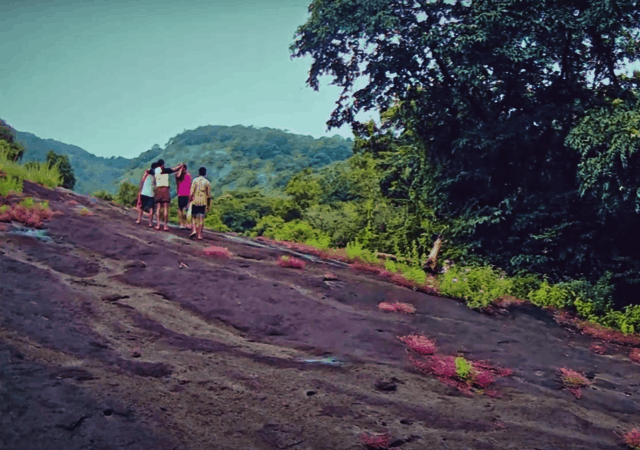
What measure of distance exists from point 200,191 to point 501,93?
10.4m

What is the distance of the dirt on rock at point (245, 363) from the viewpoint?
198 inches

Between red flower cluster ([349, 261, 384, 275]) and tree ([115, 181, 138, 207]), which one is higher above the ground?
tree ([115, 181, 138, 207])

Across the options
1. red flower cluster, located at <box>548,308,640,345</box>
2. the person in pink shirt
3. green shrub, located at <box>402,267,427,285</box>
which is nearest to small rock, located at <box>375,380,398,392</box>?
green shrub, located at <box>402,267,427,285</box>

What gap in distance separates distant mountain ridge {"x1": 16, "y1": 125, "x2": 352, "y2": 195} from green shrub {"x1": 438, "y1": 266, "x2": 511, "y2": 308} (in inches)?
2885

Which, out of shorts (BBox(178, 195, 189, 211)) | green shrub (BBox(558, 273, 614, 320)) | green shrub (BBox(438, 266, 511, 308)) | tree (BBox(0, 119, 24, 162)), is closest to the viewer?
green shrub (BBox(438, 266, 511, 308))

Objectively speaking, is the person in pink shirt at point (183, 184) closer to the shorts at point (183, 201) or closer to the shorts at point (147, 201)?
the shorts at point (183, 201)

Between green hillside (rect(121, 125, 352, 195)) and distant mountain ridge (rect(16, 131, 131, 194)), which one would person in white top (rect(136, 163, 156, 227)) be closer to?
green hillside (rect(121, 125, 352, 195))

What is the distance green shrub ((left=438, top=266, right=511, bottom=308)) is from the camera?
1242 cm

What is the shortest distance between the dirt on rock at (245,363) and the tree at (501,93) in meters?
5.03

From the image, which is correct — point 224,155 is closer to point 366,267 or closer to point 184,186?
point 184,186

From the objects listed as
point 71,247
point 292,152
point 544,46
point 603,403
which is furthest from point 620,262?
point 292,152

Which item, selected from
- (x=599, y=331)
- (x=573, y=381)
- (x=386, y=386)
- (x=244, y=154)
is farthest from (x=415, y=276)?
(x=244, y=154)

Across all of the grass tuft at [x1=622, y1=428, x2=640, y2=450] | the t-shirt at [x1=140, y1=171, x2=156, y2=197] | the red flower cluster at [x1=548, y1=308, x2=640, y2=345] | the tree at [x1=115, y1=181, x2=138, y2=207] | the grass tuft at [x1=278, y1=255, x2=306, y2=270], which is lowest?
the grass tuft at [x1=622, y1=428, x2=640, y2=450]

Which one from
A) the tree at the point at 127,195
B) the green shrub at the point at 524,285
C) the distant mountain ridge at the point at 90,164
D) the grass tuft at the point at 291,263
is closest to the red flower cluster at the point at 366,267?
the grass tuft at the point at 291,263
